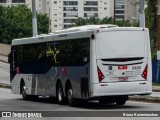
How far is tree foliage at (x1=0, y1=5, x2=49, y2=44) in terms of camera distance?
108338 millimetres

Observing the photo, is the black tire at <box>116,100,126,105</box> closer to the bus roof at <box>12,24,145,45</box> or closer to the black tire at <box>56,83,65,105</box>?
the black tire at <box>56,83,65,105</box>

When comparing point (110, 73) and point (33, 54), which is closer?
point (110, 73)

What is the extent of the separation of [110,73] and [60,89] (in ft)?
13.1

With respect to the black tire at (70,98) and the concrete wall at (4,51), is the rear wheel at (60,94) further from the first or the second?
the concrete wall at (4,51)

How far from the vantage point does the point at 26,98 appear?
33.8m

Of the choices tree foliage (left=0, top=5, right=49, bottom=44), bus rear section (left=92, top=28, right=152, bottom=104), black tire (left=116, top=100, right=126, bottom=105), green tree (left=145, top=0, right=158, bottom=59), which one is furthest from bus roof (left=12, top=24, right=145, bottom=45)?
tree foliage (left=0, top=5, right=49, bottom=44)

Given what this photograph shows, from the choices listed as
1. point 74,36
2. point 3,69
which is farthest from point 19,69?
point 3,69

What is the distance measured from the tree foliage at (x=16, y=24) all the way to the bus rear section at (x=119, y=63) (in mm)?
82617

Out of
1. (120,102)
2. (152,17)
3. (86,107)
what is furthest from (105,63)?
(152,17)

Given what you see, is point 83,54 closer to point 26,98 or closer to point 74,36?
point 74,36

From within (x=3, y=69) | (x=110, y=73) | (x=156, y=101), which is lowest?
(x=3, y=69)

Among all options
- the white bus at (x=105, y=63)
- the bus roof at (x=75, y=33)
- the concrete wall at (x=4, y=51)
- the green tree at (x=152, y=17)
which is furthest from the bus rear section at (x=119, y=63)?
the concrete wall at (x=4, y=51)

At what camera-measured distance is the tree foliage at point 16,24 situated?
4265 inches

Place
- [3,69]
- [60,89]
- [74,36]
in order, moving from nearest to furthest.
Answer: [74,36] < [60,89] < [3,69]
